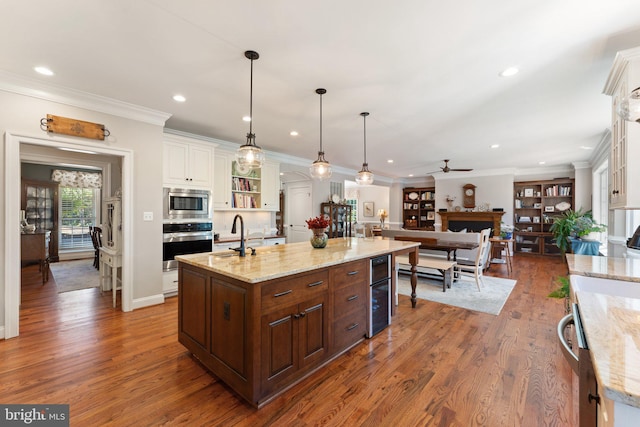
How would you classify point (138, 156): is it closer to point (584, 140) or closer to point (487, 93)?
point (487, 93)

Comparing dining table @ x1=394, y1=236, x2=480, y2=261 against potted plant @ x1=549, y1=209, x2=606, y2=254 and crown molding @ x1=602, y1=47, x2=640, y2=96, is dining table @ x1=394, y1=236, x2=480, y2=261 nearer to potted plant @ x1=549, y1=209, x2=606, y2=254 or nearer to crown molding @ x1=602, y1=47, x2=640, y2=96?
potted plant @ x1=549, y1=209, x2=606, y2=254

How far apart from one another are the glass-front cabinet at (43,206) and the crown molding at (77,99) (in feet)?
17.0

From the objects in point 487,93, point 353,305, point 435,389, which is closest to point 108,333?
point 353,305

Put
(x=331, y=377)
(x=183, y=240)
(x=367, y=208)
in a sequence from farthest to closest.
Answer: (x=367, y=208) → (x=183, y=240) → (x=331, y=377)

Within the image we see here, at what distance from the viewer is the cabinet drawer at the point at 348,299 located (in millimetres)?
2338

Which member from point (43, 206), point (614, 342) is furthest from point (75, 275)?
point (614, 342)

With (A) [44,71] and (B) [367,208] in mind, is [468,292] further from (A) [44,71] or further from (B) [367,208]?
(B) [367,208]

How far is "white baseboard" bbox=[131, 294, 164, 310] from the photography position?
3.55 metres

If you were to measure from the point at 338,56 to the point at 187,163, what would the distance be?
9.48 ft

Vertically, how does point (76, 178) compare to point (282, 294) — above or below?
above

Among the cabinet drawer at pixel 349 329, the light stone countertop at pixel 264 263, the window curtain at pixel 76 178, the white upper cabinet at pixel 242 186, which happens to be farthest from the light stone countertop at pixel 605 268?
the window curtain at pixel 76 178

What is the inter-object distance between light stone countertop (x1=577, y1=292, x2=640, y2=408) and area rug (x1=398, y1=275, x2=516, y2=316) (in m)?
2.62

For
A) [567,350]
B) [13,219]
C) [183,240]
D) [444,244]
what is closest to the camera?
[567,350]

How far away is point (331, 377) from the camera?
6.98 feet
